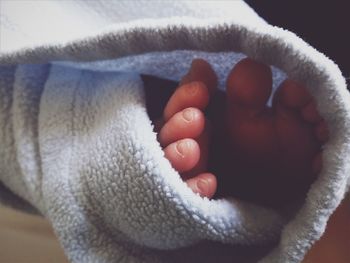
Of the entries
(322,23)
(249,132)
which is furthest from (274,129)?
(322,23)

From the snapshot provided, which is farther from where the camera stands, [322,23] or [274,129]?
[322,23]

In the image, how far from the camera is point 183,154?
332mm

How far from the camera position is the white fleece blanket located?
32cm

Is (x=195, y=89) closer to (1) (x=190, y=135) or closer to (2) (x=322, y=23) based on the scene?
(1) (x=190, y=135)

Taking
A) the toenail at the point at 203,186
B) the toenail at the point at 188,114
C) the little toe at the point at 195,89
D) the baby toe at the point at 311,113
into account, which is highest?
the baby toe at the point at 311,113

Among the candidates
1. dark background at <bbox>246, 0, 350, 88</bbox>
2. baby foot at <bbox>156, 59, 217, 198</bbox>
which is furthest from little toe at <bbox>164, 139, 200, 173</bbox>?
dark background at <bbox>246, 0, 350, 88</bbox>

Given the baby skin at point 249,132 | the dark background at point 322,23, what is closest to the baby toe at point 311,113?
the baby skin at point 249,132

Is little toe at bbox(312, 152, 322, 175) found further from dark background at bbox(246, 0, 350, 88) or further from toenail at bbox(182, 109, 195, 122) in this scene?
dark background at bbox(246, 0, 350, 88)

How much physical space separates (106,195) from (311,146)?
0.16m

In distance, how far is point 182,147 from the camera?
0.33m

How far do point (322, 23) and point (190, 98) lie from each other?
0.90ft

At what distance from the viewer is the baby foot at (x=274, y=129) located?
0.34 metres

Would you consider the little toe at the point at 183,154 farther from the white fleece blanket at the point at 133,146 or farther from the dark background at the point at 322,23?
the dark background at the point at 322,23

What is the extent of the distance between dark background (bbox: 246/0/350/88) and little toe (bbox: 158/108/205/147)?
0.25m
